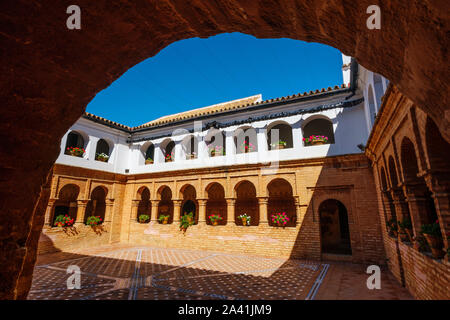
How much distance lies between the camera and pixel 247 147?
513 inches

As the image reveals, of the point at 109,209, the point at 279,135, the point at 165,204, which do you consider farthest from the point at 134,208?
the point at 279,135

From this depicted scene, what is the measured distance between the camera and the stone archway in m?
1.33

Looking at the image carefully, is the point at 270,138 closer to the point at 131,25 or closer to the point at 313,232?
the point at 313,232

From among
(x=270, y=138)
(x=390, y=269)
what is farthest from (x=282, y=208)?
(x=390, y=269)

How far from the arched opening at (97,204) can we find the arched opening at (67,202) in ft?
3.54

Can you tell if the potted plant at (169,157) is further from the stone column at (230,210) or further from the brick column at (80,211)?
the brick column at (80,211)

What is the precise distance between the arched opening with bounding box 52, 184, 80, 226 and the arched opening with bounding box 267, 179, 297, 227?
11.7m

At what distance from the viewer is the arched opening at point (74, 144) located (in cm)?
1357

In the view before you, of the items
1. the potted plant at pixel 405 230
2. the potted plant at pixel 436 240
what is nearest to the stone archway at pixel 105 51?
the potted plant at pixel 436 240

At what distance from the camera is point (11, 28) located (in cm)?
146

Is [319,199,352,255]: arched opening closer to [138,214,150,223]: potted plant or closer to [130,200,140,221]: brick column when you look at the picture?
[138,214,150,223]: potted plant

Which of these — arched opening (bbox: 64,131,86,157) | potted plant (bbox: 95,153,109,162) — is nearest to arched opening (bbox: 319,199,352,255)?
potted plant (bbox: 95,153,109,162)

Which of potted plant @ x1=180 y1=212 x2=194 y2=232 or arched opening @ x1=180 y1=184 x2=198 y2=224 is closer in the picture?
potted plant @ x1=180 y1=212 x2=194 y2=232

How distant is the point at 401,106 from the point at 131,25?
561 centimetres
